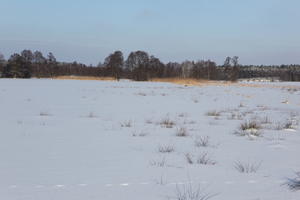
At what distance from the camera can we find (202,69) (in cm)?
9075

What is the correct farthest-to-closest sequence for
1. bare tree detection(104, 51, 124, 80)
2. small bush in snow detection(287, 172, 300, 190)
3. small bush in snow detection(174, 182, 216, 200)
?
bare tree detection(104, 51, 124, 80)
small bush in snow detection(287, 172, 300, 190)
small bush in snow detection(174, 182, 216, 200)

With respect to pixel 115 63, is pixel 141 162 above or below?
below

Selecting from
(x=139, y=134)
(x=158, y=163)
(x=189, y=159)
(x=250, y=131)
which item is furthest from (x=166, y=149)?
(x=250, y=131)

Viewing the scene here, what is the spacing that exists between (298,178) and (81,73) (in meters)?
93.0

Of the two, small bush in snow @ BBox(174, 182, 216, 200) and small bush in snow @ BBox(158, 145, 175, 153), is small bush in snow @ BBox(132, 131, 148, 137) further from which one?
small bush in snow @ BBox(174, 182, 216, 200)

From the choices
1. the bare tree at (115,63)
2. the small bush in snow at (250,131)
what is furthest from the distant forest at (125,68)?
the small bush in snow at (250,131)

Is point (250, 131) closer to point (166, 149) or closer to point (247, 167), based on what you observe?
point (166, 149)

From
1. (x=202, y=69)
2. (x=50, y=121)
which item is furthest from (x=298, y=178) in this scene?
(x=202, y=69)

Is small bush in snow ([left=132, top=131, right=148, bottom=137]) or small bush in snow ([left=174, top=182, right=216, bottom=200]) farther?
small bush in snow ([left=132, top=131, right=148, bottom=137])

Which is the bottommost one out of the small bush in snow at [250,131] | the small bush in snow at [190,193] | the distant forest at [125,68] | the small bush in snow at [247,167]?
the small bush in snow at [250,131]

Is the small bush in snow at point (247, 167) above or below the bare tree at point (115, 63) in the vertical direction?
below

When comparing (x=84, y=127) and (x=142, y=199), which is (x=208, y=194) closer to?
(x=142, y=199)

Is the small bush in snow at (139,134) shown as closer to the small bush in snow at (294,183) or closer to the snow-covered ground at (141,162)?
the snow-covered ground at (141,162)

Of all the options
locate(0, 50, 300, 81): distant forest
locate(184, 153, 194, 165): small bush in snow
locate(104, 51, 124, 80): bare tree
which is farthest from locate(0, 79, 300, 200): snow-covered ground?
locate(104, 51, 124, 80): bare tree
